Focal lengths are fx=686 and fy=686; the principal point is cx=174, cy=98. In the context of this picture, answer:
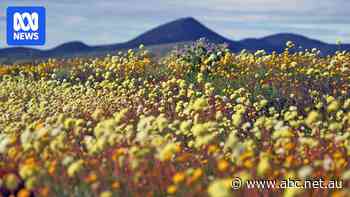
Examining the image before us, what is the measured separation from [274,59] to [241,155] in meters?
9.85

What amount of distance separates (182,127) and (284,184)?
1.04 meters

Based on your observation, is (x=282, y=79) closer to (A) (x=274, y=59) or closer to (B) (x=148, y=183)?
(A) (x=274, y=59)

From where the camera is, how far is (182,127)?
5.96m

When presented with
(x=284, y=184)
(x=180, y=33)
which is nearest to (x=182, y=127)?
(x=284, y=184)

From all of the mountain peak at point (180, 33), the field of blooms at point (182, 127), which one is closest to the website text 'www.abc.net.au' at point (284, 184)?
the field of blooms at point (182, 127)

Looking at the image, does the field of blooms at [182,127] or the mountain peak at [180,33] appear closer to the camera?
the field of blooms at [182,127]

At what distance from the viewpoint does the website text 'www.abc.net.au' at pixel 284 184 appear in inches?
210

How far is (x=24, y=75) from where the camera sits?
1928 centimetres

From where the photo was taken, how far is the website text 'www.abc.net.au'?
5340mm

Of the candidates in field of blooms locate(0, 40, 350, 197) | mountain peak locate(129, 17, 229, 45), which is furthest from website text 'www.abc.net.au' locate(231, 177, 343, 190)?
mountain peak locate(129, 17, 229, 45)

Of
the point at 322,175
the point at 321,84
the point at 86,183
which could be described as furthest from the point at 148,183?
the point at 321,84

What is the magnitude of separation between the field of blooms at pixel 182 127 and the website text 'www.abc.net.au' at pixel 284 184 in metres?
0.04

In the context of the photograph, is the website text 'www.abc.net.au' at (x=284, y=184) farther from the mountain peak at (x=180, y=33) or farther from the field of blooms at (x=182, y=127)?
the mountain peak at (x=180, y=33)

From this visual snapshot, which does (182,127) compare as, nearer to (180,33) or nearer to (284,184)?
(284,184)
